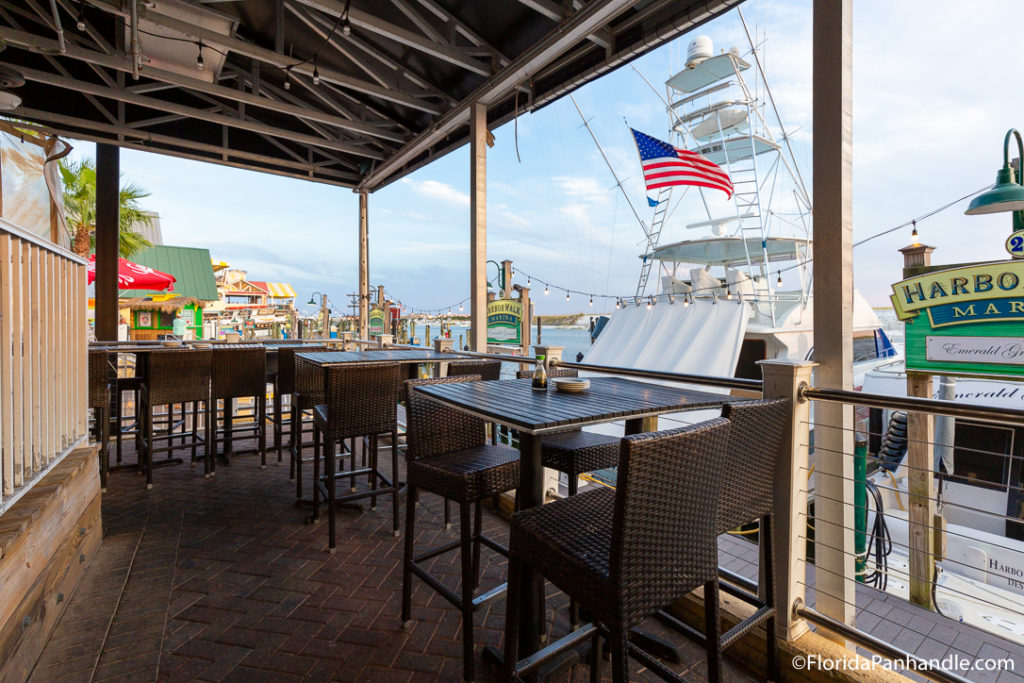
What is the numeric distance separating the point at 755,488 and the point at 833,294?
87 cm

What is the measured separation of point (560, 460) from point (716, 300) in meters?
7.28

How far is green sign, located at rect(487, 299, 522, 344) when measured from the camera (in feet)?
18.5

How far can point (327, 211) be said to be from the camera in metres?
17.1

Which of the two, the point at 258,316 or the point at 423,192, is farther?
the point at 258,316

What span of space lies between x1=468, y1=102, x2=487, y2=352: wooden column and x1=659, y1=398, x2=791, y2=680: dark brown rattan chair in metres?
2.98

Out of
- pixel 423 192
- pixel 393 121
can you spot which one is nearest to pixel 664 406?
pixel 393 121

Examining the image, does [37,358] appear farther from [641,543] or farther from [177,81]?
[177,81]

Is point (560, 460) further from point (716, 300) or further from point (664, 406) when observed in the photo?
point (716, 300)

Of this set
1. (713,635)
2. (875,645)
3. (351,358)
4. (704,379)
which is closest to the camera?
(713,635)

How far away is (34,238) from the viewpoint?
1668 mm

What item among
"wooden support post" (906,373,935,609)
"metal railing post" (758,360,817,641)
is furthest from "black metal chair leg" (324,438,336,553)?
"wooden support post" (906,373,935,609)

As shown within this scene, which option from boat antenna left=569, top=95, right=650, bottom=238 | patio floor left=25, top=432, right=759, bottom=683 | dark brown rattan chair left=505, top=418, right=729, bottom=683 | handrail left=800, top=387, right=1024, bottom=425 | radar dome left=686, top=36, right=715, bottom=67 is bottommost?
patio floor left=25, top=432, right=759, bottom=683

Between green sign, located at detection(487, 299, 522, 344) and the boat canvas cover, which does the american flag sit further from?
the boat canvas cover

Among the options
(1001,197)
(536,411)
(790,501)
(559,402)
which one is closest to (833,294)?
(790,501)
